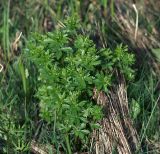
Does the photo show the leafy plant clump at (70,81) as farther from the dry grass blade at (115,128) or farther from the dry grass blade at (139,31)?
the dry grass blade at (139,31)

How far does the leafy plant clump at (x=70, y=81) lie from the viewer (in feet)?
6.98

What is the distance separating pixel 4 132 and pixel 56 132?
0.82 ft


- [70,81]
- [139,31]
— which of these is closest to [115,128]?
[70,81]

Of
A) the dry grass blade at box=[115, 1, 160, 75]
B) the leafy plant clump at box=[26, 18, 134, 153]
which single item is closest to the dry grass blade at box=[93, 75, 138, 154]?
the leafy plant clump at box=[26, 18, 134, 153]

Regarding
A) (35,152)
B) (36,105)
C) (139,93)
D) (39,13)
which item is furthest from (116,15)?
(35,152)

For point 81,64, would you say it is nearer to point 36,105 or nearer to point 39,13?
point 36,105

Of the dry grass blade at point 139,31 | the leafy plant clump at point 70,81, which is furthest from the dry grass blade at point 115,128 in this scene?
the dry grass blade at point 139,31

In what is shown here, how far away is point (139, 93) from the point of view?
250cm

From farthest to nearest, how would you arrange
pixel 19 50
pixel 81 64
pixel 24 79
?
pixel 19 50 → pixel 24 79 → pixel 81 64

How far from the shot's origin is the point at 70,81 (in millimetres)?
2143

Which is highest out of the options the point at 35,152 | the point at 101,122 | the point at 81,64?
the point at 81,64

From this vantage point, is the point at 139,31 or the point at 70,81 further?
the point at 139,31

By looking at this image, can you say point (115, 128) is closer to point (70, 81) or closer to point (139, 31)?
point (70, 81)

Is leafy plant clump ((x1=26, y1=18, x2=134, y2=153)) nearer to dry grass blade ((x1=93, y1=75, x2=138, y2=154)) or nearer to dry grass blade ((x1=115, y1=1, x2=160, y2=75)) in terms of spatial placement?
dry grass blade ((x1=93, y1=75, x2=138, y2=154))
